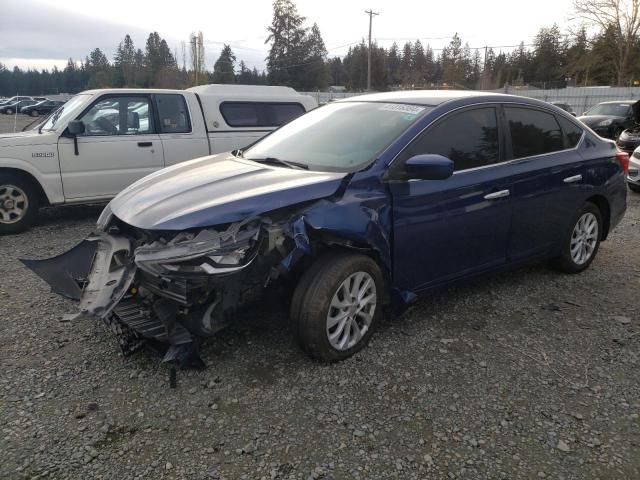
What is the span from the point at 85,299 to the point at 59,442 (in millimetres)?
919

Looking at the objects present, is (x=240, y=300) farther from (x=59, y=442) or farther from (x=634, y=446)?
(x=634, y=446)

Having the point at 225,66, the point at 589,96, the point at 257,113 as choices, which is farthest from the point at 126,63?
the point at 257,113

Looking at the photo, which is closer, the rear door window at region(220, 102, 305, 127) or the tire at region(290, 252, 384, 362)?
the tire at region(290, 252, 384, 362)

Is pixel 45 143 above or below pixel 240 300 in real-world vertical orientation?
above

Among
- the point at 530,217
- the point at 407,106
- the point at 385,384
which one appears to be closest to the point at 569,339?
the point at 530,217

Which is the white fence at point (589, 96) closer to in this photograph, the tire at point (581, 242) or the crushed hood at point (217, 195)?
the tire at point (581, 242)

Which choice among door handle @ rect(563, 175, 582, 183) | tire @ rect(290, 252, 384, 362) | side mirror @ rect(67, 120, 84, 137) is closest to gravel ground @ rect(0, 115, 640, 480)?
tire @ rect(290, 252, 384, 362)

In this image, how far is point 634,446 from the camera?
2.62m

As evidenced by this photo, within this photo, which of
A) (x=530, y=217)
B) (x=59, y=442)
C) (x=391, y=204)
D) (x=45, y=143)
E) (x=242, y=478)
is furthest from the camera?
(x=45, y=143)

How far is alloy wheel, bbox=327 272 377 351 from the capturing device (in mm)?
3199

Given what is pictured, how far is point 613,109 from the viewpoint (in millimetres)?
17312

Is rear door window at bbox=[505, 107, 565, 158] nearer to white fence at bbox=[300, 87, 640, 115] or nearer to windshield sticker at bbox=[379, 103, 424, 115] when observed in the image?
windshield sticker at bbox=[379, 103, 424, 115]

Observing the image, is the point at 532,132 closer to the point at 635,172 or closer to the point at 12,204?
the point at 12,204

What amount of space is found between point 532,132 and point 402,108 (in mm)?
1264
